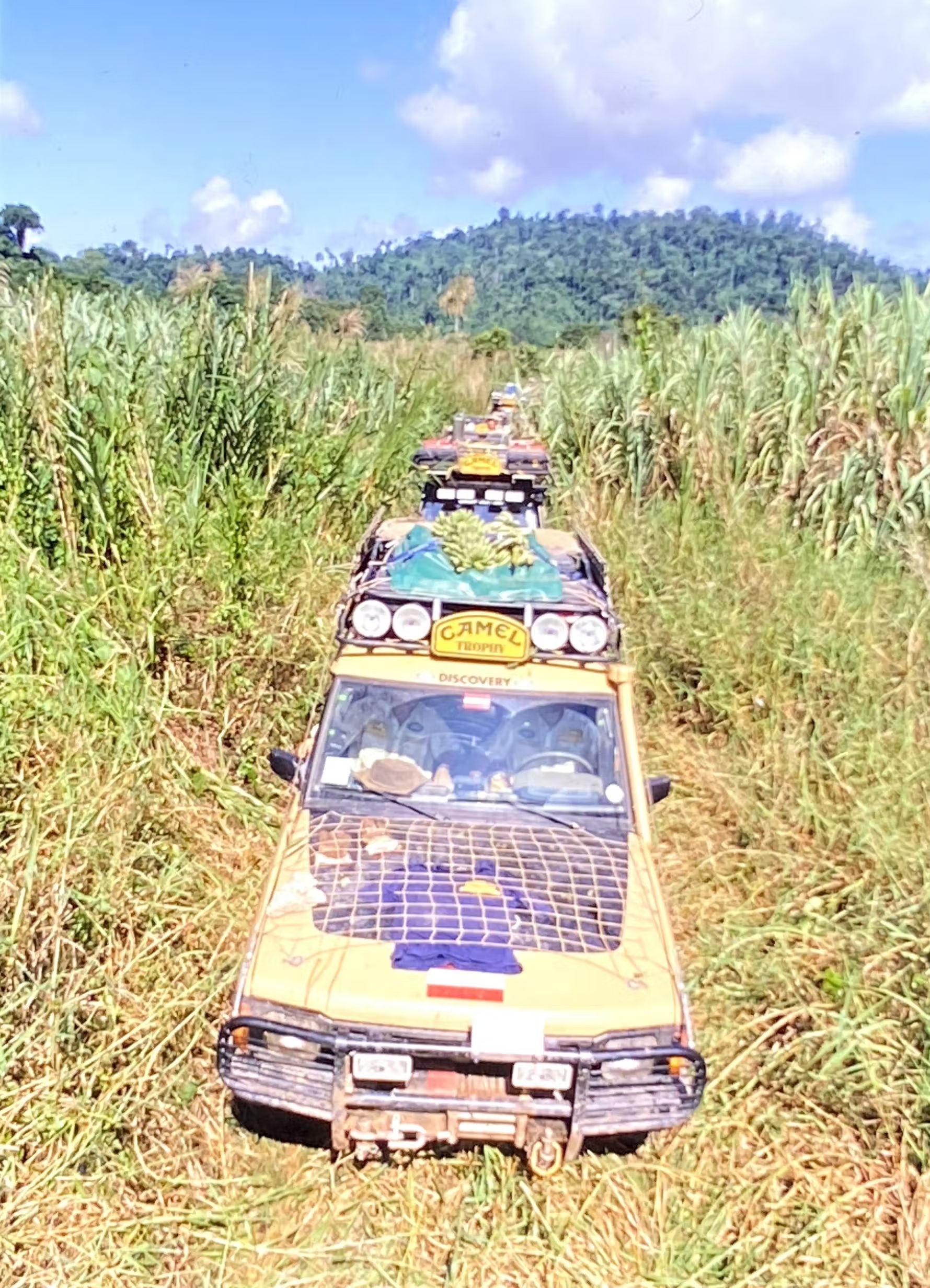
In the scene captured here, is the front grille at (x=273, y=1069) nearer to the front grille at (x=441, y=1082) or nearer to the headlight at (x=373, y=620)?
the front grille at (x=441, y=1082)

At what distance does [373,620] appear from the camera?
441cm

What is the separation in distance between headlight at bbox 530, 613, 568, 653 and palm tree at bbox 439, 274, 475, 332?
65.7ft

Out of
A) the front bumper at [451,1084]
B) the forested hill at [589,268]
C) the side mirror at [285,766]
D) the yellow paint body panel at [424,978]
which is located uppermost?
the forested hill at [589,268]

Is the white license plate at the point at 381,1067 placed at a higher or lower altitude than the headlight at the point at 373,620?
lower

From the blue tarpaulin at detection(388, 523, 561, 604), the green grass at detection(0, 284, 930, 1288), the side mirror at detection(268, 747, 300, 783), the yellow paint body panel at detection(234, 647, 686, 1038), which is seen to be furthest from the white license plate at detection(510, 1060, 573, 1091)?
the blue tarpaulin at detection(388, 523, 561, 604)

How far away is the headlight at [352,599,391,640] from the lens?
14.5 ft

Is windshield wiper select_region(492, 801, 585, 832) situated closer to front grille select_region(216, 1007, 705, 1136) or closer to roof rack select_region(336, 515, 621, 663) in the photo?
roof rack select_region(336, 515, 621, 663)

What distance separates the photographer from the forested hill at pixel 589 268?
37.4 metres

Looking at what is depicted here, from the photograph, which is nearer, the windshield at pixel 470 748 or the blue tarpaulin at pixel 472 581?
the windshield at pixel 470 748

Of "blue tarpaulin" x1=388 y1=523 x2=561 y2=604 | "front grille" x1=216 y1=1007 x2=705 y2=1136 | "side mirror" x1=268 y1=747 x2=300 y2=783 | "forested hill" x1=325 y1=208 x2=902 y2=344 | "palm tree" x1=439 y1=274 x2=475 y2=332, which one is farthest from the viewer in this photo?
"forested hill" x1=325 y1=208 x2=902 y2=344

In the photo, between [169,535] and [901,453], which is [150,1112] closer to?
[169,535]

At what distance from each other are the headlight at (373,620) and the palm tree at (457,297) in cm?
1997

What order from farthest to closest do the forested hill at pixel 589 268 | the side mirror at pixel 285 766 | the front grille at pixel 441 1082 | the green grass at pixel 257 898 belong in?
the forested hill at pixel 589 268 → the side mirror at pixel 285 766 → the green grass at pixel 257 898 → the front grille at pixel 441 1082

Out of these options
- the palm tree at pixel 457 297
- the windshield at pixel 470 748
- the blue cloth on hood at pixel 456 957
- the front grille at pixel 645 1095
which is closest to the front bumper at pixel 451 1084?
the front grille at pixel 645 1095
